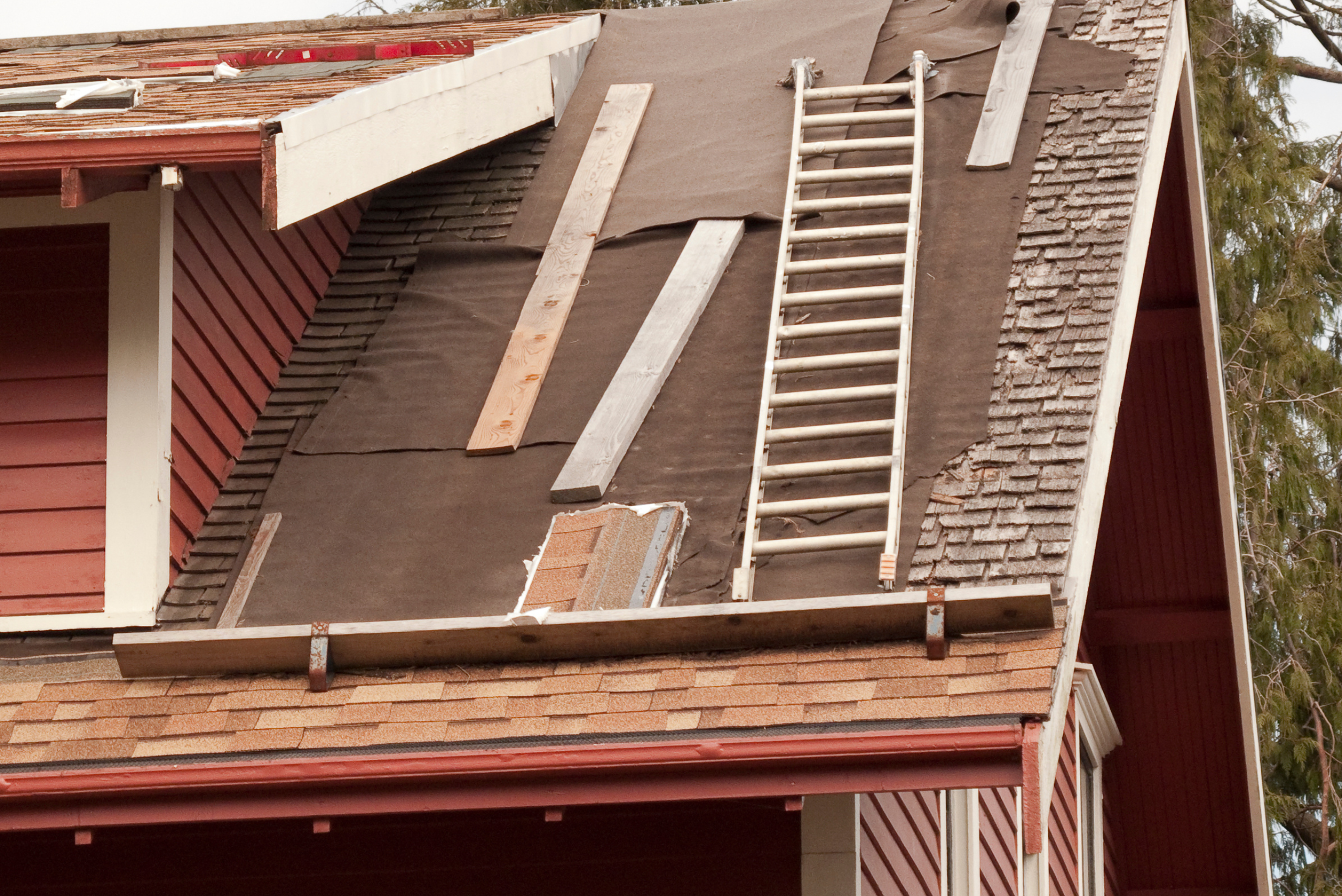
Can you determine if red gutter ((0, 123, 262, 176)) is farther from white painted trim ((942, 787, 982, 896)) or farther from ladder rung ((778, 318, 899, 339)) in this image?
white painted trim ((942, 787, 982, 896))

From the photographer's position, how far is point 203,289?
20.9ft

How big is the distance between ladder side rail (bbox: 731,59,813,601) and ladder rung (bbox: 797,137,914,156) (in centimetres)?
5

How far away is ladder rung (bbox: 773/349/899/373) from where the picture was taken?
6.24 m

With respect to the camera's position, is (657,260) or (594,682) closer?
(594,682)

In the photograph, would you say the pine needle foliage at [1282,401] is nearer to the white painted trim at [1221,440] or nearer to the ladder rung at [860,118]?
the white painted trim at [1221,440]

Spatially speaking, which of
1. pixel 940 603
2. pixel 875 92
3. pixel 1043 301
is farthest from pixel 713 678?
pixel 875 92

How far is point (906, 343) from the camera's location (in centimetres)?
621

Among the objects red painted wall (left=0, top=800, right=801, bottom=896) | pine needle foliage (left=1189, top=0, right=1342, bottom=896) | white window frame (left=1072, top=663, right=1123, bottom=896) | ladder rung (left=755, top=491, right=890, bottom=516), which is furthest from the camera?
pine needle foliage (left=1189, top=0, right=1342, bottom=896)

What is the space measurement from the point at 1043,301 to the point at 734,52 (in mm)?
3011

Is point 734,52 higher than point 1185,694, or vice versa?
point 734,52

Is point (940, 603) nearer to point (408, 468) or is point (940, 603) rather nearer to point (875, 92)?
point (408, 468)

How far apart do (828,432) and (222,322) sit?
2274 mm

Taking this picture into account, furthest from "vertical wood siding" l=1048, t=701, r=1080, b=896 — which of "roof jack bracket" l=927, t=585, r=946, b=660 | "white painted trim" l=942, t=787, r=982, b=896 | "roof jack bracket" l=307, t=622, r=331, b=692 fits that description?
"roof jack bracket" l=307, t=622, r=331, b=692

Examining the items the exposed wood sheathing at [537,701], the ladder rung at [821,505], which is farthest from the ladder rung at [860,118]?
the exposed wood sheathing at [537,701]
